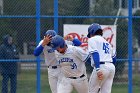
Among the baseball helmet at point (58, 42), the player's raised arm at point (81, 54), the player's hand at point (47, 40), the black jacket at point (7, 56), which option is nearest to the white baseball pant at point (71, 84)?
the player's raised arm at point (81, 54)

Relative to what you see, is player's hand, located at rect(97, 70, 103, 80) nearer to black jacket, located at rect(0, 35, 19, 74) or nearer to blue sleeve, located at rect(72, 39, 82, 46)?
blue sleeve, located at rect(72, 39, 82, 46)

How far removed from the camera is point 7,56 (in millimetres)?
15156

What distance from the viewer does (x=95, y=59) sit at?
1197cm

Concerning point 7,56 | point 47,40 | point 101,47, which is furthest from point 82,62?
point 7,56

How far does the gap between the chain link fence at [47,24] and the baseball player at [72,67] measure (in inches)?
114

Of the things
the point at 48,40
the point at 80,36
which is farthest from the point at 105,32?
the point at 48,40

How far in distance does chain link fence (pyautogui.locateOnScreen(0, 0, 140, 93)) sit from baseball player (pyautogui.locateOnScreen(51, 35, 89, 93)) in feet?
9.53

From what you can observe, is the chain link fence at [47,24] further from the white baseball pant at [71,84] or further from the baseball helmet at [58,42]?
the baseball helmet at [58,42]

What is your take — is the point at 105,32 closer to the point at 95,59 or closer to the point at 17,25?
the point at 17,25

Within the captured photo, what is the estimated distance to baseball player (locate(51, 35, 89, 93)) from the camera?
39.9 feet

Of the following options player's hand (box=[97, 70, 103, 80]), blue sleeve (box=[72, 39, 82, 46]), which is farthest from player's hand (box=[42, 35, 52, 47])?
player's hand (box=[97, 70, 103, 80])

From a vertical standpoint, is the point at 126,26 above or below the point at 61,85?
above

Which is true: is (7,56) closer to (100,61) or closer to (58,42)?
(58,42)

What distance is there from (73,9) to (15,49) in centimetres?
180
